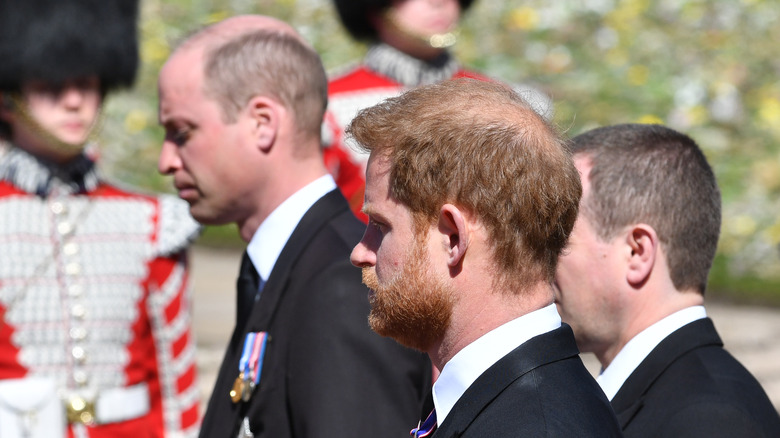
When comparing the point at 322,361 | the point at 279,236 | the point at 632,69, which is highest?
the point at 279,236

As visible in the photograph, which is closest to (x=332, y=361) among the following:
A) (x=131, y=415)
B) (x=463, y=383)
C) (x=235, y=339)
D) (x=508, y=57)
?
(x=235, y=339)

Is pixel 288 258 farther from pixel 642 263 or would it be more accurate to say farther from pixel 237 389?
pixel 642 263

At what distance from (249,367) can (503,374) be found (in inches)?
37.3

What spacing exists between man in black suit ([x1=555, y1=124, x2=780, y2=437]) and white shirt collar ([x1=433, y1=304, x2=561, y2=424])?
67cm

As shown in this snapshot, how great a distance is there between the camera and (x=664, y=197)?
253cm

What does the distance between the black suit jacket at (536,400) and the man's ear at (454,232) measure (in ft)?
0.55

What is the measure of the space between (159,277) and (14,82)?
964 millimetres

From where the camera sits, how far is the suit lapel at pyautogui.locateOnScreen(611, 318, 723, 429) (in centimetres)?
239

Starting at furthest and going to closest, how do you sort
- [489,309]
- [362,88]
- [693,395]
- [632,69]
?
1. [632,69]
2. [362,88]
3. [693,395]
4. [489,309]

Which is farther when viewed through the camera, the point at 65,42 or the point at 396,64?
the point at 396,64

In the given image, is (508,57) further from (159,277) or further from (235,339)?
(235,339)

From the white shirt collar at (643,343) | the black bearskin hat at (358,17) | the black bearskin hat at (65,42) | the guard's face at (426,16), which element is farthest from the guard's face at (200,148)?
the black bearskin hat at (358,17)

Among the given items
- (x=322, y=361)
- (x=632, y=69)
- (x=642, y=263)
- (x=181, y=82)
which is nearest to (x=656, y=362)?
(x=642, y=263)

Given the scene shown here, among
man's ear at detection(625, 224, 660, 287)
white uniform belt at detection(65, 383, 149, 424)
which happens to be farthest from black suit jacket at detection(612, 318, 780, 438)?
white uniform belt at detection(65, 383, 149, 424)
